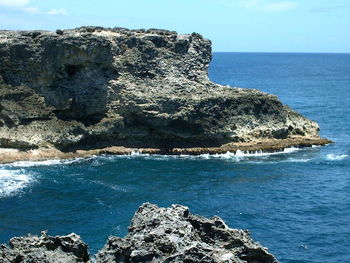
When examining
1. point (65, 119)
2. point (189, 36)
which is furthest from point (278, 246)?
point (189, 36)

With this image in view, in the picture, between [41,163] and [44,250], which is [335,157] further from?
[44,250]

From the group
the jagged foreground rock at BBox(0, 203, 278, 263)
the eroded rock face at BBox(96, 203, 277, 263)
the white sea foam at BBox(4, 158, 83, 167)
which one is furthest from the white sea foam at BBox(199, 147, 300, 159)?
Answer: the jagged foreground rock at BBox(0, 203, 278, 263)

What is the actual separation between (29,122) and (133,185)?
2185cm

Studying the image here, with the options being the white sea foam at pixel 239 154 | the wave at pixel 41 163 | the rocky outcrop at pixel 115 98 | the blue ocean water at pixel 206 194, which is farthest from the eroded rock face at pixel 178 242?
the white sea foam at pixel 239 154

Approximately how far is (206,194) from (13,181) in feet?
75.6

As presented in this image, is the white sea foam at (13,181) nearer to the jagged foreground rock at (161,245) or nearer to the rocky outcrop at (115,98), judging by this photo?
the rocky outcrop at (115,98)

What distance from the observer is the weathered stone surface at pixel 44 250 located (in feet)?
65.2

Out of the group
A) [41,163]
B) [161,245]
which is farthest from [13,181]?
[161,245]

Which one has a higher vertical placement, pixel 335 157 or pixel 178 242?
pixel 335 157

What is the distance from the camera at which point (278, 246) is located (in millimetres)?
43344

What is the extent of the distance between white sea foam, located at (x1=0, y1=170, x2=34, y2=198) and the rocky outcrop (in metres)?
8.26

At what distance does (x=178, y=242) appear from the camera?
1919cm

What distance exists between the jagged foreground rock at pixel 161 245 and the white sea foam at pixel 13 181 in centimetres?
3989

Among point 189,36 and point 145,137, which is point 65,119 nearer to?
point 145,137
